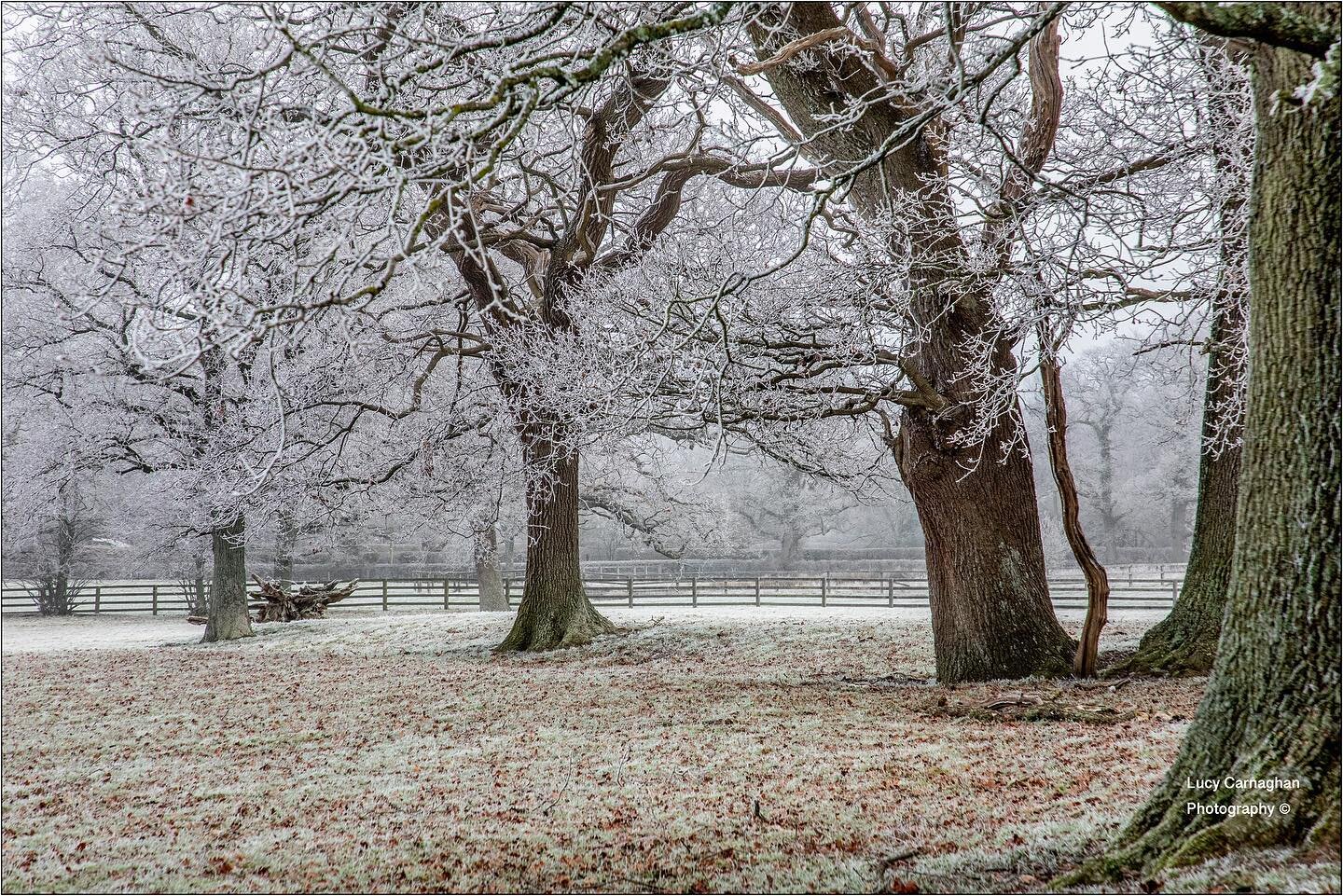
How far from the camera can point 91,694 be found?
11.5 metres

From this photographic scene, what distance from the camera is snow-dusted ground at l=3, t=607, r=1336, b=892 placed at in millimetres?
4496

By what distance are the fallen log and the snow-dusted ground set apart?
9.95 metres

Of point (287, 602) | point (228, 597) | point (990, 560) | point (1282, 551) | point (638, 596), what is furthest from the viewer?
point (638, 596)

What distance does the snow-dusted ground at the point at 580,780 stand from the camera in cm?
450

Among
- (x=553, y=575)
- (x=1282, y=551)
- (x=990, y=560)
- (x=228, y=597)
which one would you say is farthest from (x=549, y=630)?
(x=1282, y=551)

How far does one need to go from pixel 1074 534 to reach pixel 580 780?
517 cm

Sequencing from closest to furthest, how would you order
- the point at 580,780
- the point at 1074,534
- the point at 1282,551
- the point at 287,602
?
the point at 1282,551, the point at 580,780, the point at 1074,534, the point at 287,602

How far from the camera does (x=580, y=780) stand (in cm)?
632

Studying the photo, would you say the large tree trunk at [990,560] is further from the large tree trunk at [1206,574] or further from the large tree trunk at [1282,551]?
the large tree trunk at [1282,551]

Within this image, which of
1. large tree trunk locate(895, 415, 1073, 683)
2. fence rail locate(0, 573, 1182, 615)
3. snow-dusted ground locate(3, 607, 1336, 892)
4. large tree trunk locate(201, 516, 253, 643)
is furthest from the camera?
fence rail locate(0, 573, 1182, 615)

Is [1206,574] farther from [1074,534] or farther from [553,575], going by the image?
[553,575]

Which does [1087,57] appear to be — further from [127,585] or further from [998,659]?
[127,585]

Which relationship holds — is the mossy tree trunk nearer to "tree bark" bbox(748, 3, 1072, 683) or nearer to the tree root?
"tree bark" bbox(748, 3, 1072, 683)

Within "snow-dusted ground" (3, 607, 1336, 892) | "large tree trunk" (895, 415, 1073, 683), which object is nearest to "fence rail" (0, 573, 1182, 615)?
"snow-dusted ground" (3, 607, 1336, 892)
